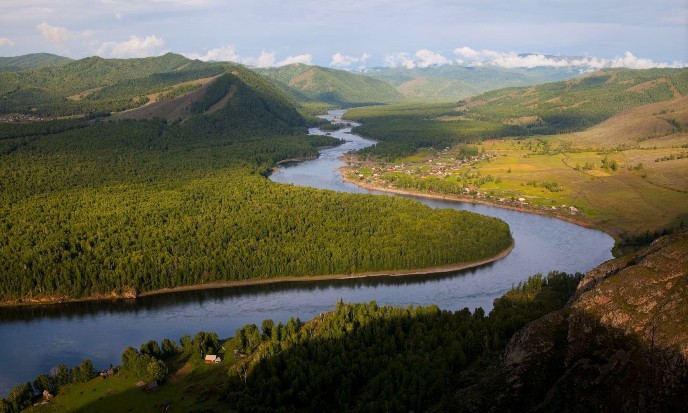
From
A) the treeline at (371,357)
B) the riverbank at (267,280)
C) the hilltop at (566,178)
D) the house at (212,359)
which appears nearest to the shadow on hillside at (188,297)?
the riverbank at (267,280)

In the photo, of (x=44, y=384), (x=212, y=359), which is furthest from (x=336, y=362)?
(x=44, y=384)

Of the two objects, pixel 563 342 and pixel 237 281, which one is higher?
pixel 563 342

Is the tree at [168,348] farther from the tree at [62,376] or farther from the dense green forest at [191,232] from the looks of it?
the dense green forest at [191,232]

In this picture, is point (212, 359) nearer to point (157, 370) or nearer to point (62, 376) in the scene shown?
point (157, 370)

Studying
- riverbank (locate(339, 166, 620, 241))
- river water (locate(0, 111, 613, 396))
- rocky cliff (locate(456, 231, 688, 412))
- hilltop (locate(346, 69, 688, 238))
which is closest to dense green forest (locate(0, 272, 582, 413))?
river water (locate(0, 111, 613, 396))

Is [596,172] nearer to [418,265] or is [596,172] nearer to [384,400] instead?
[418,265]

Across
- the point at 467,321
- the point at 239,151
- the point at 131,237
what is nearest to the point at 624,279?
the point at 467,321
